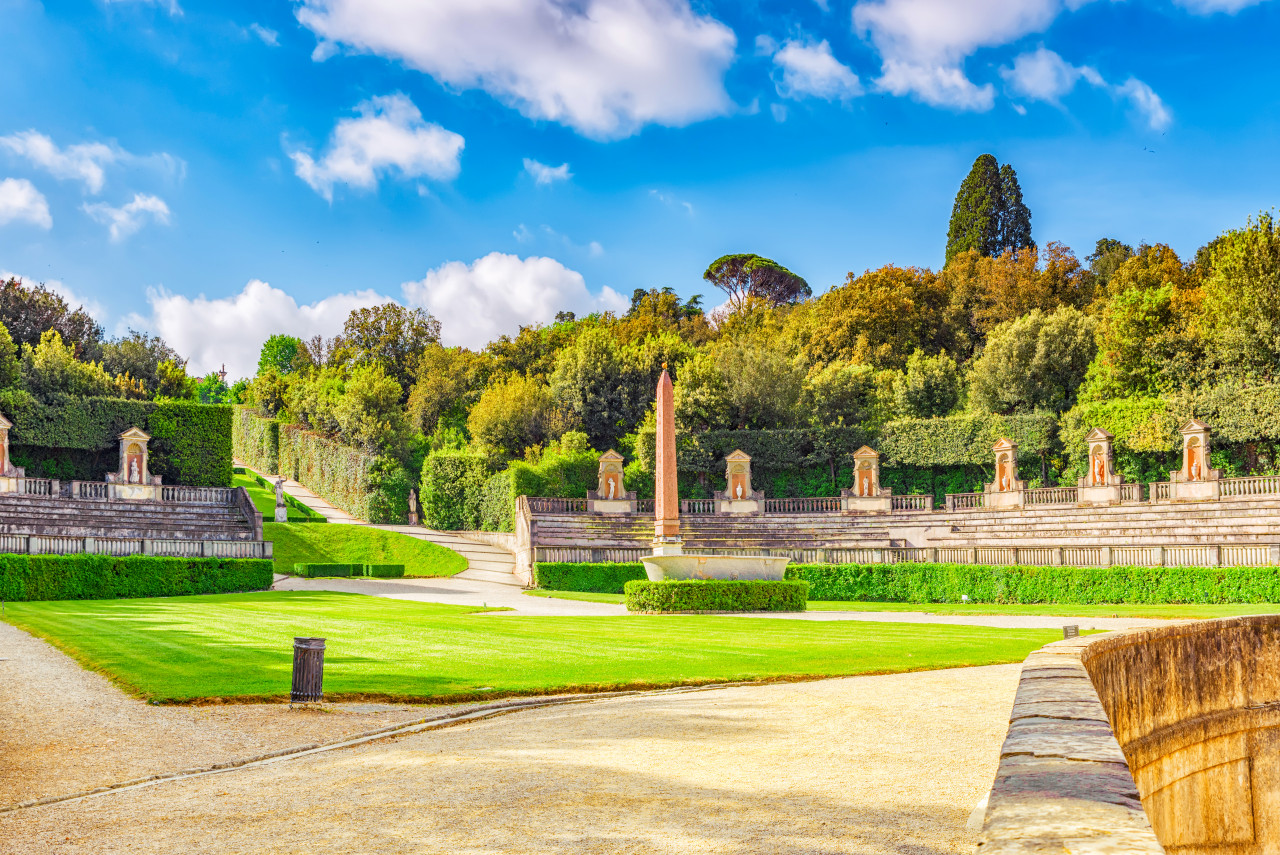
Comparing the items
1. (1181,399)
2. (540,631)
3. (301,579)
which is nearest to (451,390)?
(301,579)

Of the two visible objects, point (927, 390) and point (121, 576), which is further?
point (927, 390)

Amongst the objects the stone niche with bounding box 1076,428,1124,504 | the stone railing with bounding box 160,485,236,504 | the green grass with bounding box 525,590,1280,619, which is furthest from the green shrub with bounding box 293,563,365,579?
the stone niche with bounding box 1076,428,1124,504

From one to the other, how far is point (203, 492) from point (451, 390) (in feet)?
75.3

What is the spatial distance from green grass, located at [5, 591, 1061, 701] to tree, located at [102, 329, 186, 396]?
40.0 meters

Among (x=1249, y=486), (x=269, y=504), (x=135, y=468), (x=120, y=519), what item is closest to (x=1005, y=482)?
(x=1249, y=486)

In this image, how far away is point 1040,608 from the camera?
1089 inches

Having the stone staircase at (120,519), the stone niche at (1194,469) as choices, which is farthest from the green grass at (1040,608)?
the stone staircase at (120,519)

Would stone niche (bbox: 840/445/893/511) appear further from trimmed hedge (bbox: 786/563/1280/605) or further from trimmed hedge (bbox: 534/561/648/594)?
trimmed hedge (bbox: 534/561/648/594)

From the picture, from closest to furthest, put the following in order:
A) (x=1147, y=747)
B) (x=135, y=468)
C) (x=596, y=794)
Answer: (x=596, y=794), (x=1147, y=747), (x=135, y=468)

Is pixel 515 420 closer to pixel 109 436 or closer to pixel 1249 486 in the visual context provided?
pixel 109 436

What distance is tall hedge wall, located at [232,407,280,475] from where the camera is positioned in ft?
226

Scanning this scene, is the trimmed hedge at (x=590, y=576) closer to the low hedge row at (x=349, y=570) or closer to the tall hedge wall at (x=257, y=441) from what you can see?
the low hedge row at (x=349, y=570)

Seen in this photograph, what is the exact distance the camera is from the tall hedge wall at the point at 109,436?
44594 millimetres

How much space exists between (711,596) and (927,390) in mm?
31946
